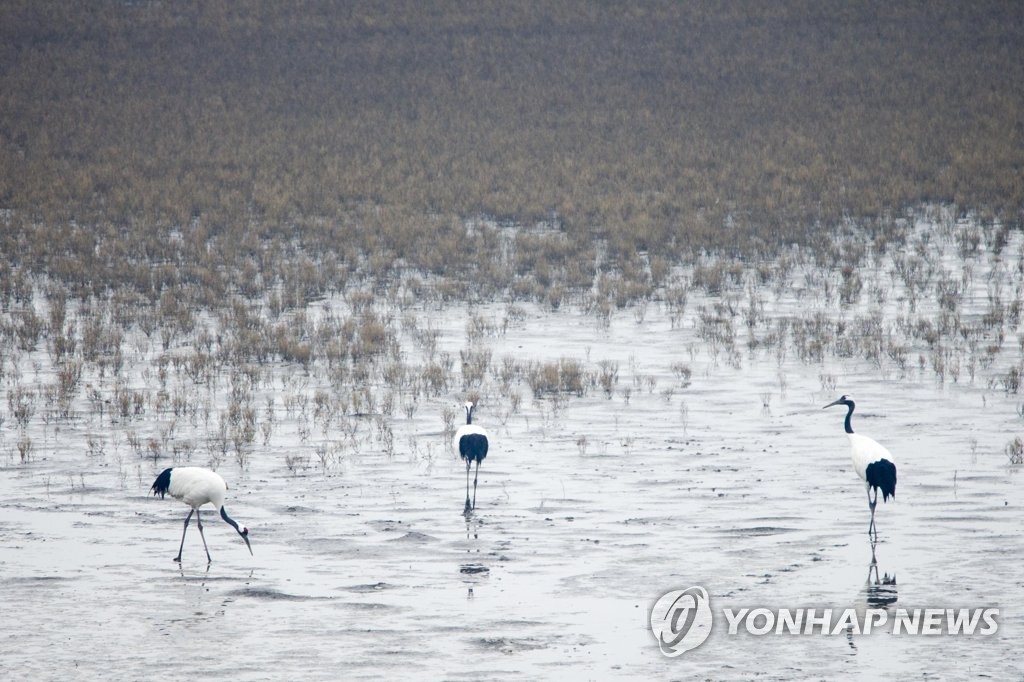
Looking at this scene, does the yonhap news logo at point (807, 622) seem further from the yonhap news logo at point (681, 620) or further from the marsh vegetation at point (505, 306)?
the marsh vegetation at point (505, 306)

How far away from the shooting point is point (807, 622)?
374 inches

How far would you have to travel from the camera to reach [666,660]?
29.3ft

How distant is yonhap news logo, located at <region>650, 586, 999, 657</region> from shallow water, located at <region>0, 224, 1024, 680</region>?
0.12 meters

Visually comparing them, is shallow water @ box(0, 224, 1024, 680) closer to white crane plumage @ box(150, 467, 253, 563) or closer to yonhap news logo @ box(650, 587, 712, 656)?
yonhap news logo @ box(650, 587, 712, 656)

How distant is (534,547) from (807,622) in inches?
111

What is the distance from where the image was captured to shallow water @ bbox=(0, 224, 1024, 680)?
902cm

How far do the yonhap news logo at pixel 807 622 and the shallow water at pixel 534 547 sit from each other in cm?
12

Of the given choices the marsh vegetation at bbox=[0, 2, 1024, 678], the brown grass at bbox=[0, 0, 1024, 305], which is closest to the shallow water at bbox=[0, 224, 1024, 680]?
the marsh vegetation at bbox=[0, 2, 1024, 678]

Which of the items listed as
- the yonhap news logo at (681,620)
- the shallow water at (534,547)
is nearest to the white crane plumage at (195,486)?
the shallow water at (534,547)

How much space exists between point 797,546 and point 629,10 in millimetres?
49306

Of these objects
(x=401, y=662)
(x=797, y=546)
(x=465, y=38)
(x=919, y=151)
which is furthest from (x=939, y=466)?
(x=465, y=38)

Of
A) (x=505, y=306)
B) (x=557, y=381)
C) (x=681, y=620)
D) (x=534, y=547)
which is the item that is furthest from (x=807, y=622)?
(x=505, y=306)

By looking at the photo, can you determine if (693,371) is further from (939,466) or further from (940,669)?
Result: (940,669)

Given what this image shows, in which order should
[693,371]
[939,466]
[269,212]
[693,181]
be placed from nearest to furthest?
1. [939,466]
2. [693,371]
3. [269,212]
4. [693,181]
